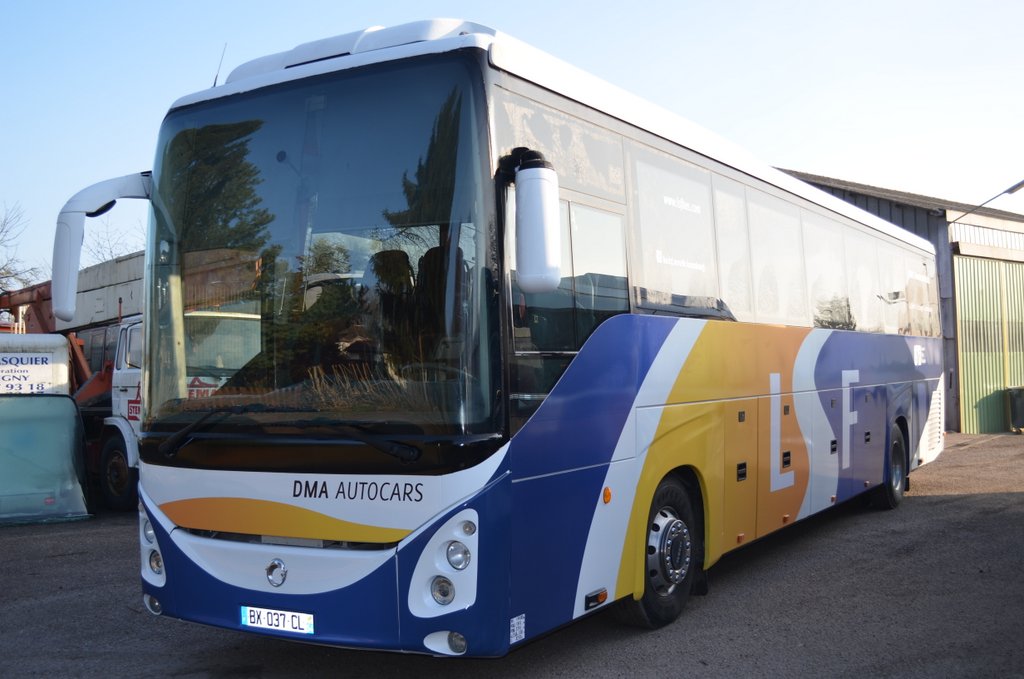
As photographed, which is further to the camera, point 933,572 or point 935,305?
point 935,305

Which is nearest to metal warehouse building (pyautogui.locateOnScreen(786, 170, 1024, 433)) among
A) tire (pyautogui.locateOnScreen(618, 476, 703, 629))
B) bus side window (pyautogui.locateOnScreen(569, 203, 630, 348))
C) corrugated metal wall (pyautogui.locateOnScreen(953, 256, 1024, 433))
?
corrugated metal wall (pyautogui.locateOnScreen(953, 256, 1024, 433))

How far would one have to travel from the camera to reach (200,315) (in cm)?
553

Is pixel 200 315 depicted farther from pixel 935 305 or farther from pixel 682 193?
pixel 935 305

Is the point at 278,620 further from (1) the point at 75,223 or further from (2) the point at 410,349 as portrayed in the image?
(1) the point at 75,223

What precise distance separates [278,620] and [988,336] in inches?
942

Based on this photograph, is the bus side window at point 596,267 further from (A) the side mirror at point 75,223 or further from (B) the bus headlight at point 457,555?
(A) the side mirror at point 75,223

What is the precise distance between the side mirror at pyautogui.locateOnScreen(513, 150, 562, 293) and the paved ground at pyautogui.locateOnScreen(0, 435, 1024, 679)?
252 cm

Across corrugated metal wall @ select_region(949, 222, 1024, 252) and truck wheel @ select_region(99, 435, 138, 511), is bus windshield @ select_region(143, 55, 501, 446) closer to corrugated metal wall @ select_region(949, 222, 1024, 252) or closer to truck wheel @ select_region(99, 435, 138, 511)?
truck wheel @ select_region(99, 435, 138, 511)

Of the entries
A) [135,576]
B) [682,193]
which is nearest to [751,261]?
[682,193]

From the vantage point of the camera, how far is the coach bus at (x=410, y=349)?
4875 millimetres

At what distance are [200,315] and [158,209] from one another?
0.74 meters

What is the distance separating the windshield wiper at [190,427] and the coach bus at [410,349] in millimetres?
14

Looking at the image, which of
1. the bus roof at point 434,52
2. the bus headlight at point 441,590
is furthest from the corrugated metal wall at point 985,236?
the bus headlight at point 441,590

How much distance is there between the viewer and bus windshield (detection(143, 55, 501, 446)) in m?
4.93
